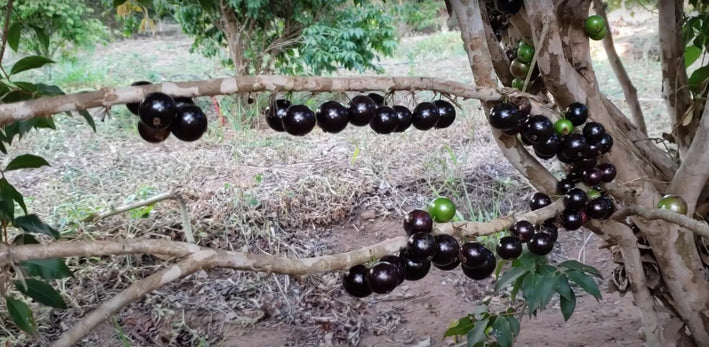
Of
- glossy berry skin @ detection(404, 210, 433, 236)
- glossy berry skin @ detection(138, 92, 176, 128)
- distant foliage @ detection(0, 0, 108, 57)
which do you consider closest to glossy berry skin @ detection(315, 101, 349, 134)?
glossy berry skin @ detection(404, 210, 433, 236)

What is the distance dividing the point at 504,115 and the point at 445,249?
0.43 m

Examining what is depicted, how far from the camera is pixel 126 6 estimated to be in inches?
127

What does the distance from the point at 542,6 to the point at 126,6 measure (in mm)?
2455

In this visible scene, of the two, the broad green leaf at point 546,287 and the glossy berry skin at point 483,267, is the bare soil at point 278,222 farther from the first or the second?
the glossy berry skin at point 483,267

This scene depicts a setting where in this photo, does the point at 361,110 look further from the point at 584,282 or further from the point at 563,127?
the point at 584,282

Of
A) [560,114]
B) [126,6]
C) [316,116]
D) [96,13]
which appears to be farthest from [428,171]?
[96,13]

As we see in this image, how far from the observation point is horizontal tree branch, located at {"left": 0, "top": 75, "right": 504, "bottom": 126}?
96cm

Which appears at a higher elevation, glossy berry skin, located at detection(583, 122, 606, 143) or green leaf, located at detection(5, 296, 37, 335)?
glossy berry skin, located at detection(583, 122, 606, 143)

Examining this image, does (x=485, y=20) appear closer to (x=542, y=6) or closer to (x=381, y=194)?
(x=542, y=6)

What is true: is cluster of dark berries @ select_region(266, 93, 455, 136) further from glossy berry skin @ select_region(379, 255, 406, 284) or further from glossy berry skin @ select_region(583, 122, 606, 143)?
glossy berry skin @ select_region(583, 122, 606, 143)

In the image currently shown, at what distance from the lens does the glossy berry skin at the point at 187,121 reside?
3.70 feet

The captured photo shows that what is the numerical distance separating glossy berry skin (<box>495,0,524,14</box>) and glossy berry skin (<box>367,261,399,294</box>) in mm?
1028

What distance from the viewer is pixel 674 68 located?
233cm

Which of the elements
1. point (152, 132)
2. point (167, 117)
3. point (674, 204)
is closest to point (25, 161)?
point (152, 132)
